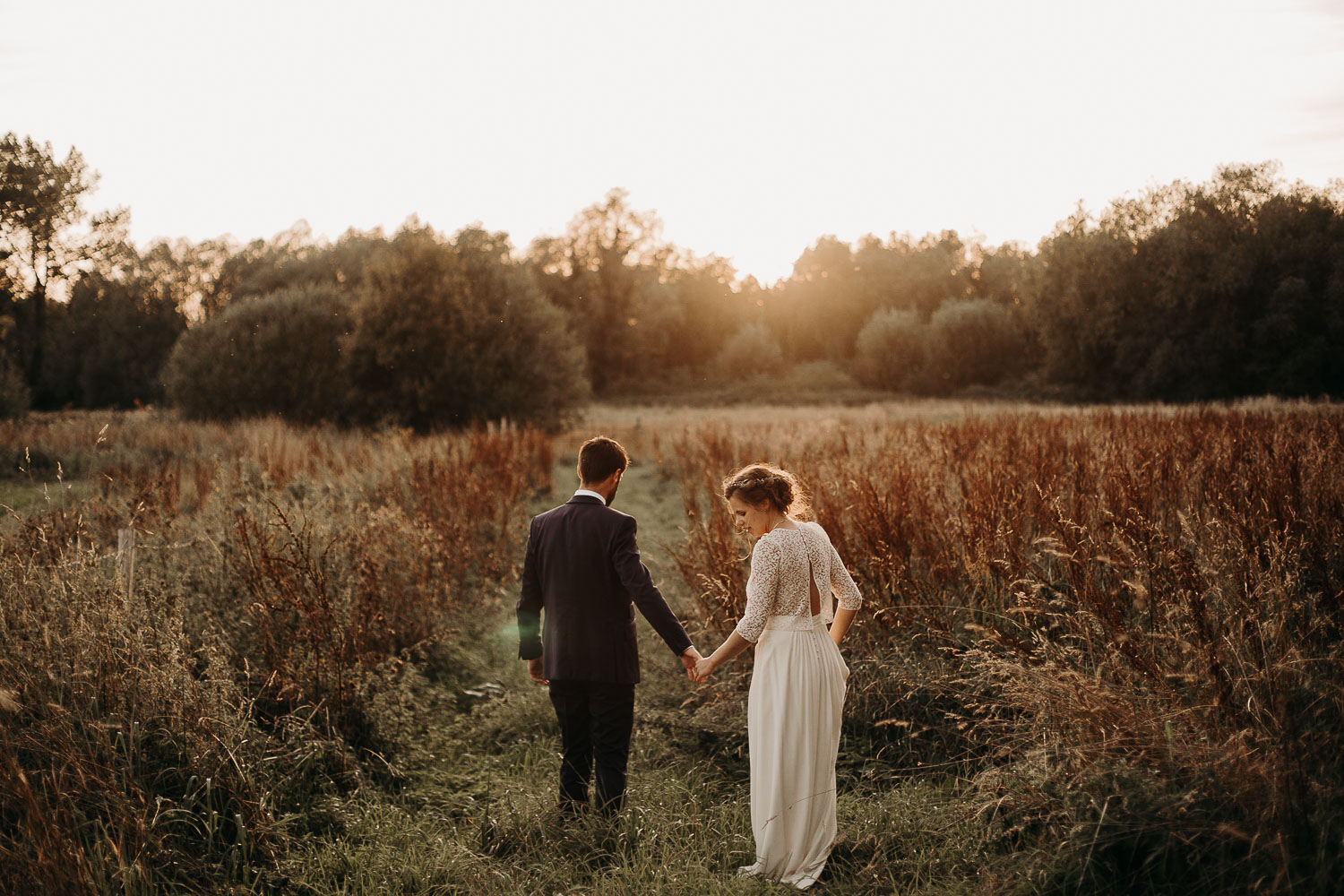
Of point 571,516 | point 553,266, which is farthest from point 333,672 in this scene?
point 553,266

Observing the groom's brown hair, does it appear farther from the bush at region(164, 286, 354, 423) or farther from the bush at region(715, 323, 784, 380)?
the bush at region(715, 323, 784, 380)

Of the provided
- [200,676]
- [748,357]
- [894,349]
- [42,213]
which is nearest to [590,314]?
[748,357]

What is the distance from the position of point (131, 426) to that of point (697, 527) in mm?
17576

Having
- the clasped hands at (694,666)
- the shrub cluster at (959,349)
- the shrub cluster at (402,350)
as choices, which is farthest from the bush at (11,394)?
the shrub cluster at (959,349)

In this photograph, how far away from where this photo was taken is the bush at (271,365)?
21.3 metres

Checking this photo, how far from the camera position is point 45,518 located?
18.1 feet

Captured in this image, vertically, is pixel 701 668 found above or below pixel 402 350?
below

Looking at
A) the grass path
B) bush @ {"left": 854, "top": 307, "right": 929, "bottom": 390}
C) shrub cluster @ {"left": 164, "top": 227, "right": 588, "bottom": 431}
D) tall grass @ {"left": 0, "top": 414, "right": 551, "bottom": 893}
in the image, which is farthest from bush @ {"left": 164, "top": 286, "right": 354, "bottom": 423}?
bush @ {"left": 854, "top": 307, "right": 929, "bottom": 390}

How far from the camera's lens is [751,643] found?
2.89m

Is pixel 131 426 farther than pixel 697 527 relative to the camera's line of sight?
Yes

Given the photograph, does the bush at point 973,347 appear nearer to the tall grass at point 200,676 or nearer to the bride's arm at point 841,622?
the tall grass at point 200,676

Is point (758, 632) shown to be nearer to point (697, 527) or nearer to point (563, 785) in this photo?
point (563, 785)

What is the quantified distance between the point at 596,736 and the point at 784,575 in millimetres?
1152

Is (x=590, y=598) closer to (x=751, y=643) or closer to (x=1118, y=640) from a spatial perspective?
(x=751, y=643)
